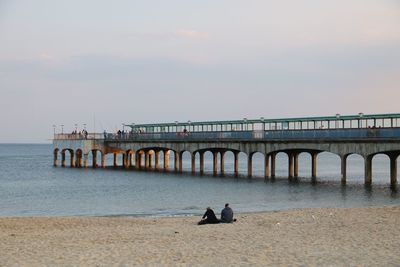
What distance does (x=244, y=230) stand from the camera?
23.9 metres

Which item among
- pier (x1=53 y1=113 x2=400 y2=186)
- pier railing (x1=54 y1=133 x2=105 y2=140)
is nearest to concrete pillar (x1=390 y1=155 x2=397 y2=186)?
pier (x1=53 y1=113 x2=400 y2=186)

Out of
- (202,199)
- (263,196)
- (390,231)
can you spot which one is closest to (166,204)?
(202,199)

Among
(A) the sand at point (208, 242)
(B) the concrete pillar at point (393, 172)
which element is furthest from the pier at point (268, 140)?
(A) the sand at point (208, 242)

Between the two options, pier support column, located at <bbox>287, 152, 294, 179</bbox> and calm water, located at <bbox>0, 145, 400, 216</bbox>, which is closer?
calm water, located at <bbox>0, 145, 400, 216</bbox>

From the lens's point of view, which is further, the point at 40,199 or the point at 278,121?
the point at 278,121

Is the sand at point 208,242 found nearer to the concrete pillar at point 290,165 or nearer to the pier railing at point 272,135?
the pier railing at point 272,135

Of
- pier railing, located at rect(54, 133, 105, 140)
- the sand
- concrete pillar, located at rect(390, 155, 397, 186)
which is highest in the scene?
pier railing, located at rect(54, 133, 105, 140)

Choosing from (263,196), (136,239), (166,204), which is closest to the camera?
(136,239)

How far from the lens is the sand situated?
56.4 ft

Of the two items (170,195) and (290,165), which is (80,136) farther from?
(170,195)

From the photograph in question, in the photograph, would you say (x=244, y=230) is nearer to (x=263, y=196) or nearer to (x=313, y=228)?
(x=313, y=228)

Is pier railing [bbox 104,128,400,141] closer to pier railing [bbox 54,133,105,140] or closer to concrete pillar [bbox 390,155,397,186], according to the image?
pier railing [bbox 54,133,105,140]

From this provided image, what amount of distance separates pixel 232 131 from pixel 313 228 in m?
40.8

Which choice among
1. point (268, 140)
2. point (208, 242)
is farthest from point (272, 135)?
point (208, 242)
